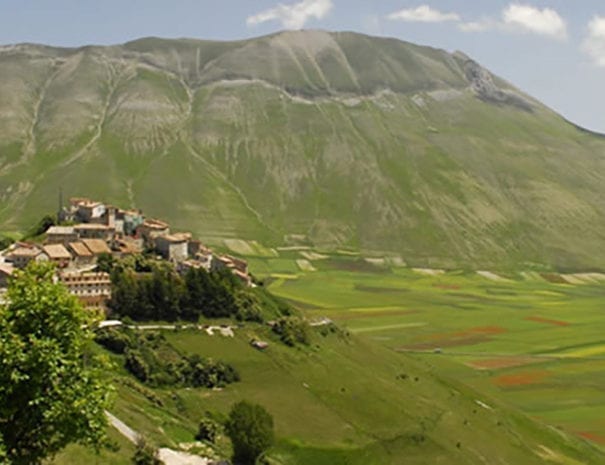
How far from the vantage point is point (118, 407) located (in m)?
68.8

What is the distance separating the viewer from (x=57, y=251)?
362 feet

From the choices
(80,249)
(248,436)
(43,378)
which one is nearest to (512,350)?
(80,249)

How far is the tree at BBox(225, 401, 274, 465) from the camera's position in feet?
227

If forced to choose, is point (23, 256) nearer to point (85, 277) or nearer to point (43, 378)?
point (85, 277)

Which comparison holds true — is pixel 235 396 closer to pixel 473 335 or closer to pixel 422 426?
pixel 422 426

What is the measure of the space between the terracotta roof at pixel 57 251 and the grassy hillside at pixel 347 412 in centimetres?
2163

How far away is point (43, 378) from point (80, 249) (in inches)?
3178

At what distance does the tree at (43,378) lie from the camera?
3334 cm

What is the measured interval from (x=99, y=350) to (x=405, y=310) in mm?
119115

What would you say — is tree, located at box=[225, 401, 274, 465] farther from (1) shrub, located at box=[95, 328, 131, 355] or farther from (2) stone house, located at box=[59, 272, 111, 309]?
(2) stone house, located at box=[59, 272, 111, 309]

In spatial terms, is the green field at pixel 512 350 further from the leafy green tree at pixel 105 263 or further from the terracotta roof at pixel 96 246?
the leafy green tree at pixel 105 263

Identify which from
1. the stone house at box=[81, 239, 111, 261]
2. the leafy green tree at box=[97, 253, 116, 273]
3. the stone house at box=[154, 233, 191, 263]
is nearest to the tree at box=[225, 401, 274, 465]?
the leafy green tree at box=[97, 253, 116, 273]

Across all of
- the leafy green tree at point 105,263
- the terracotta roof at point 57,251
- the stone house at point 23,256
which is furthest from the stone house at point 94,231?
the stone house at point 23,256

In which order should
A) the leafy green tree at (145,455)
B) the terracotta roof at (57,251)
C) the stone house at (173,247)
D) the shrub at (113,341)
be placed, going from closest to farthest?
1. the leafy green tree at (145,455)
2. the shrub at (113,341)
3. the terracotta roof at (57,251)
4. the stone house at (173,247)
